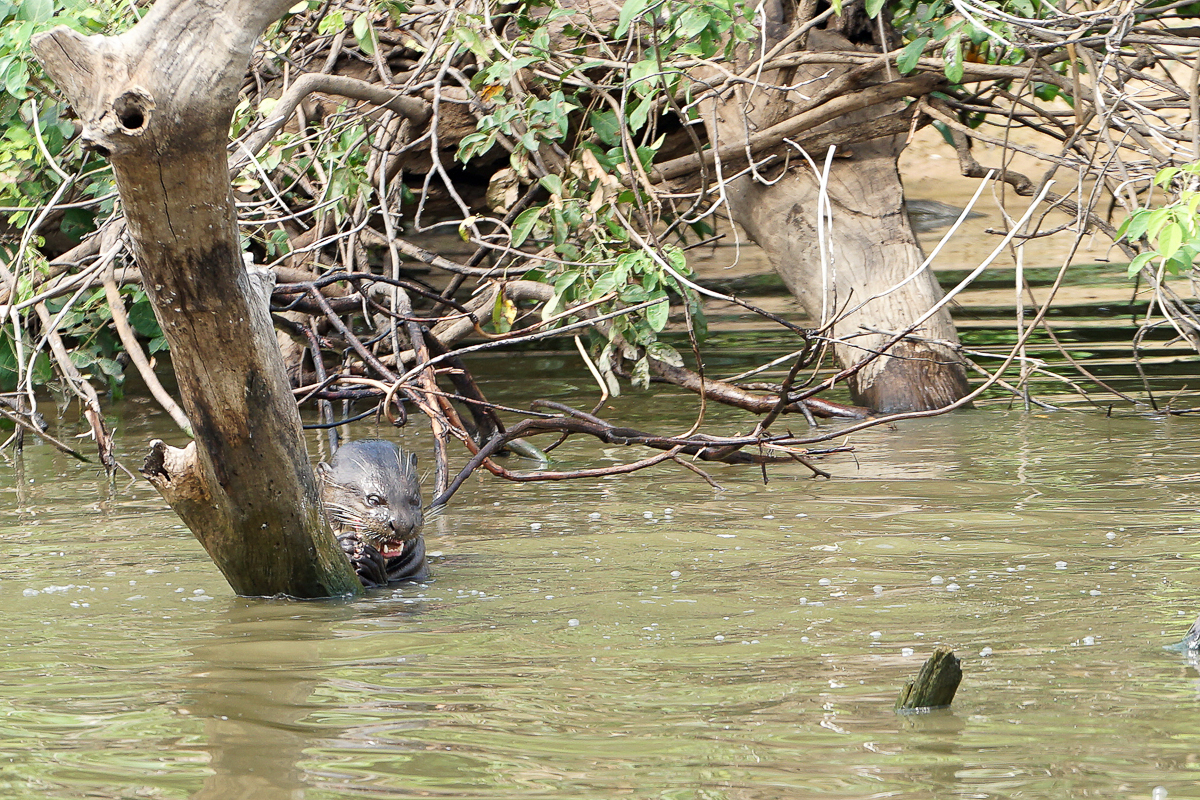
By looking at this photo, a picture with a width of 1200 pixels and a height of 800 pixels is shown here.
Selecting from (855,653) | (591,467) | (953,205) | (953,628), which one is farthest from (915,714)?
(953,205)

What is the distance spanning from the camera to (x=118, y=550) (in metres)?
4.50

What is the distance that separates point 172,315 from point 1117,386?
5.41 meters

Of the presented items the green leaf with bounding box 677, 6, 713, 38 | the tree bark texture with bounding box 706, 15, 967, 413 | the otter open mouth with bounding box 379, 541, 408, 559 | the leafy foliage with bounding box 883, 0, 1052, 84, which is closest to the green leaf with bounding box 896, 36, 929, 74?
the leafy foliage with bounding box 883, 0, 1052, 84

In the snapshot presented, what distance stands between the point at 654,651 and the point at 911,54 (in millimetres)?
3805

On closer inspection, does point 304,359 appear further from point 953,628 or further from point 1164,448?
point 953,628

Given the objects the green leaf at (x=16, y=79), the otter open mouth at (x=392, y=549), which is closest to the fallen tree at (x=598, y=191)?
the otter open mouth at (x=392, y=549)

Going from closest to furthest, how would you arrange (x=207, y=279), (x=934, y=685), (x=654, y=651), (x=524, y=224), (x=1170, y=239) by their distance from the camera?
(x=934, y=685)
(x=207, y=279)
(x=654, y=651)
(x=1170, y=239)
(x=524, y=224)

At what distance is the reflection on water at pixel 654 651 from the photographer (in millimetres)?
2316

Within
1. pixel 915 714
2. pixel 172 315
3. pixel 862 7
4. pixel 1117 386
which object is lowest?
pixel 1117 386

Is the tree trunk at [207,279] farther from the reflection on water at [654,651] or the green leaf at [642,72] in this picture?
the green leaf at [642,72]

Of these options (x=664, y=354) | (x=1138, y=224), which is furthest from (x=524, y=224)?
(x=1138, y=224)

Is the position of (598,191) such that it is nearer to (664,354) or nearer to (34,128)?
(664,354)

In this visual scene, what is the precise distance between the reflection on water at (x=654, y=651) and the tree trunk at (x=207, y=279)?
220mm

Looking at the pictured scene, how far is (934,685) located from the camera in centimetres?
250
